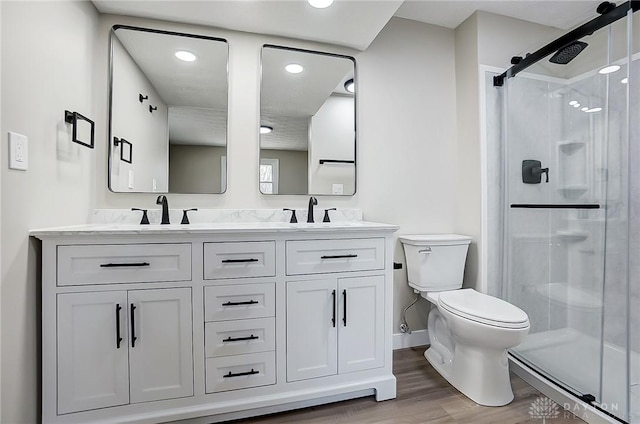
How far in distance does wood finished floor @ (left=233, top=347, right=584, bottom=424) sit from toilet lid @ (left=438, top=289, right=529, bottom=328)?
0.47 metres

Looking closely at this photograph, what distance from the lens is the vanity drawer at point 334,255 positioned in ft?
4.88

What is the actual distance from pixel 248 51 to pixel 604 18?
Answer: 194cm

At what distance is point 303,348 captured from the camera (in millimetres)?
1490

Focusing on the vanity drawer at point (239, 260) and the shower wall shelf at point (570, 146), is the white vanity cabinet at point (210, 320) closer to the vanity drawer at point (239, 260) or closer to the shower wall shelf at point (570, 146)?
the vanity drawer at point (239, 260)

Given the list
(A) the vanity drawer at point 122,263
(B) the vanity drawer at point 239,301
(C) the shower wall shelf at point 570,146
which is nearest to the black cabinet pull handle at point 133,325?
(A) the vanity drawer at point 122,263

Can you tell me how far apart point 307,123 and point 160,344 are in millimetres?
1522

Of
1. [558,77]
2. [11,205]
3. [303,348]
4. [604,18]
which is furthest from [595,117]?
[11,205]

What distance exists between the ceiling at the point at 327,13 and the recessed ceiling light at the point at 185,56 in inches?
7.1

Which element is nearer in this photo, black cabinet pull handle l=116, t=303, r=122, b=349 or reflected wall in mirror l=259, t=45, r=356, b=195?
black cabinet pull handle l=116, t=303, r=122, b=349

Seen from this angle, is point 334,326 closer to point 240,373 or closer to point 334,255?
point 334,255

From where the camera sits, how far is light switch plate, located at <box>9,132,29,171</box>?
3.64ft

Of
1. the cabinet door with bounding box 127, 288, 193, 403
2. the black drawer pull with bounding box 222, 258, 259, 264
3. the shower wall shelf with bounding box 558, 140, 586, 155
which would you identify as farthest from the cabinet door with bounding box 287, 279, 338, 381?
the shower wall shelf with bounding box 558, 140, 586, 155

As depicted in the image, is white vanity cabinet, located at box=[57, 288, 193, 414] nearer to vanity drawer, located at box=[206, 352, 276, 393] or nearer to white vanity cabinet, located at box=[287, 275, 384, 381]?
vanity drawer, located at box=[206, 352, 276, 393]

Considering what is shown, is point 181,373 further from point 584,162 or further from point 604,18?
point 604,18
